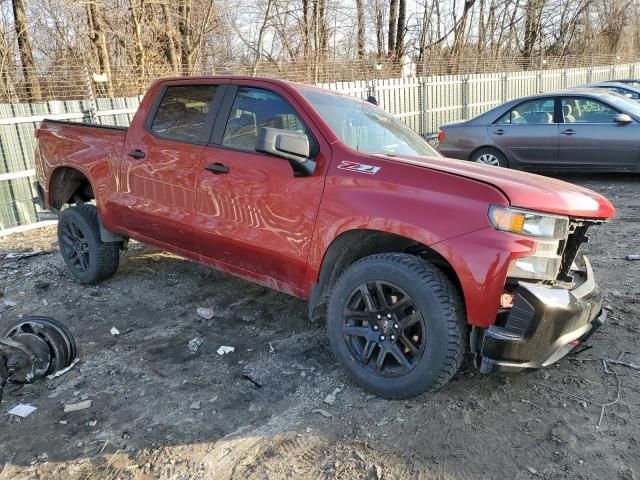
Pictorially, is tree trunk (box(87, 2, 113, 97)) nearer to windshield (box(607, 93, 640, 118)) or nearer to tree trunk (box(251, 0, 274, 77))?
tree trunk (box(251, 0, 274, 77))

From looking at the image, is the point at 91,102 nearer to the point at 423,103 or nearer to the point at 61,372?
the point at 61,372

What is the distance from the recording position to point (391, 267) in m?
3.02

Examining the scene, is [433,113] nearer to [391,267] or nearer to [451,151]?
[451,151]

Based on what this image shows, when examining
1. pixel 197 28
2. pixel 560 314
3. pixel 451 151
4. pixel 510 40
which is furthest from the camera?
pixel 510 40

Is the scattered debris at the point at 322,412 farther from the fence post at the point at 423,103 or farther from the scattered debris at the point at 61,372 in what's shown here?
the fence post at the point at 423,103

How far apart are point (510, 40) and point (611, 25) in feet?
32.7

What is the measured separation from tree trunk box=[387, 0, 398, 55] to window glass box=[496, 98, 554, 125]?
1786cm

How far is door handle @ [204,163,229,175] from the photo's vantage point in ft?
12.4

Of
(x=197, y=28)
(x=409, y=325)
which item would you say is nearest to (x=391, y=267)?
(x=409, y=325)

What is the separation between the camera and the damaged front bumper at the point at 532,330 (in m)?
2.67

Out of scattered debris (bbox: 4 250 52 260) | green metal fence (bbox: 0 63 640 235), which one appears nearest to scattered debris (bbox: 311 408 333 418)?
green metal fence (bbox: 0 63 640 235)

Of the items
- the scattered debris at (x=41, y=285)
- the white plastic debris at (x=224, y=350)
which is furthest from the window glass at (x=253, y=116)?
the scattered debris at (x=41, y=285)

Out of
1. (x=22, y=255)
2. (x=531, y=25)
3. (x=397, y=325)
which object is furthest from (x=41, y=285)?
(x=531, y=25)

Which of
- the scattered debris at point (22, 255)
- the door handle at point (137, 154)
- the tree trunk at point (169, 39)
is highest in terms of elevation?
the tree trunk at point (169, 39)
